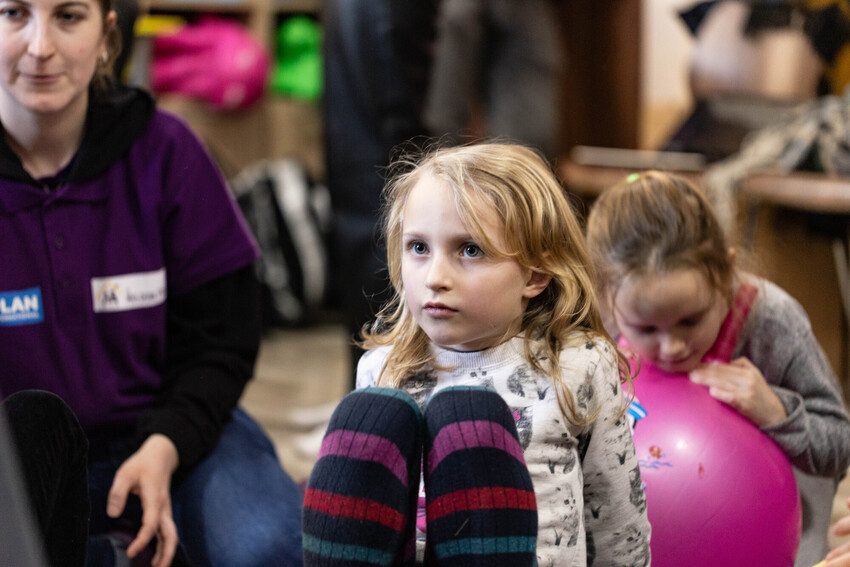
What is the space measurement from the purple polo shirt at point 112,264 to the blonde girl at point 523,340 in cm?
36

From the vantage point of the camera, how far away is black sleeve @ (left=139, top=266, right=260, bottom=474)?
4.33 feet

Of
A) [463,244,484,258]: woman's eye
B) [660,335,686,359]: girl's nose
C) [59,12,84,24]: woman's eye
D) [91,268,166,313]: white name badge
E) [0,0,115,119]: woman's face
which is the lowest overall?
[660,335,686,359]: girl's nose

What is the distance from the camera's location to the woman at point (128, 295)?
1231 mm

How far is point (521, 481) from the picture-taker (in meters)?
0.91

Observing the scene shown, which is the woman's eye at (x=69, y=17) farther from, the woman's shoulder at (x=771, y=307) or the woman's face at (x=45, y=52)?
the woman's shoulder at (x=771, y=307)

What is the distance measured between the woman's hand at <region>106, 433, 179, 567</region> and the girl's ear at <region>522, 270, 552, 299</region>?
470 mm

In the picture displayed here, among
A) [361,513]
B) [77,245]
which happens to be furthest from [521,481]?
[77,245]

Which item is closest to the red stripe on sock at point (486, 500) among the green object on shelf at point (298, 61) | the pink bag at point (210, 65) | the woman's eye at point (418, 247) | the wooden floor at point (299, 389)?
the woman's eye at point (418, 247)

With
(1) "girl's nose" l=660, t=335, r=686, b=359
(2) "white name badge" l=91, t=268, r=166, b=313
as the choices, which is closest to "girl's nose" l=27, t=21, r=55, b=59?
(2) "white name badge" l=91, t=268, r=166, b=313

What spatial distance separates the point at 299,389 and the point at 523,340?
1.90 metres

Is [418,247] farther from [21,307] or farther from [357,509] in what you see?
[21,307]

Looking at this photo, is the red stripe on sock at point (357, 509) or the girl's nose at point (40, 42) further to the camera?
the girl's nose at point (40, 42)

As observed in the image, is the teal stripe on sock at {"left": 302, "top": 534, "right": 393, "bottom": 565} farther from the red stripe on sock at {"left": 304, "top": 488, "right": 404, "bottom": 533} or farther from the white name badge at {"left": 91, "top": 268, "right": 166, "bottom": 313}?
the white name badge at {"left": 91, "top": 268, "right": 166, "bottom": 313}

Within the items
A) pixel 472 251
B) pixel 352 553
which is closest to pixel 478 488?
pixel 352 553
